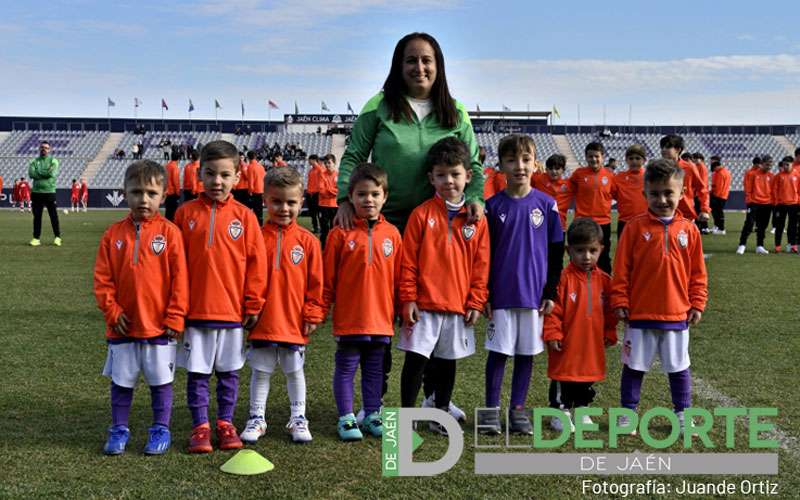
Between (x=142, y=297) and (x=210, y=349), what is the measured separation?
0.42 m

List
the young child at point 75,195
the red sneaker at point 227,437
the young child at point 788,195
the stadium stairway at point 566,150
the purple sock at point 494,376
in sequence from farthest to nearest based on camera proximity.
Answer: the stadium stairway at point 566,150 < the young child at point 75,195 < the young child at point 788,195 < the purple sock at point 494,376 < the red sneaker at point 227,437

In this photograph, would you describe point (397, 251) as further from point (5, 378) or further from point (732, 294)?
point (732, 294)

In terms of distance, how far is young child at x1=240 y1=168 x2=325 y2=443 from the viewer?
12.9ft

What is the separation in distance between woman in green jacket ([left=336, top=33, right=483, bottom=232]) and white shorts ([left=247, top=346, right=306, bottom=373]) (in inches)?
28.1

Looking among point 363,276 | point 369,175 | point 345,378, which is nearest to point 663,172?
point 369,175

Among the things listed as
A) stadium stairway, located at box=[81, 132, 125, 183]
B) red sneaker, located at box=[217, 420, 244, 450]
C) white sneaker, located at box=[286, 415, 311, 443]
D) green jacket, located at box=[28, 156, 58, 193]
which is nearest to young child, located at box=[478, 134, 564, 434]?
white sneaker, located at box=[286, 415, 311, 443]

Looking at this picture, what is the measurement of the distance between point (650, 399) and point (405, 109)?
2235 mm

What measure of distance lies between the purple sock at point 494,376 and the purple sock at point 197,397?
1.45 metres

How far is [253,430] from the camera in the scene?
3.96 meters

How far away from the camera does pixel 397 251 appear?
13.4ft

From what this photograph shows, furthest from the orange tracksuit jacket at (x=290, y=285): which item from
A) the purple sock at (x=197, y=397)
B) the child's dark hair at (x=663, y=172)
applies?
the child's dark hair at (x=663, y=172)

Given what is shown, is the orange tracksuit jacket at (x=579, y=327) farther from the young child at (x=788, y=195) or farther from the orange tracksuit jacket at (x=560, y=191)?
the young child at (x=788, y=195)

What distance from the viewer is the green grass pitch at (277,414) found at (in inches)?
131

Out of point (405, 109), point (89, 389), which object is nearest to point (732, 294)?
point (405, 109)
